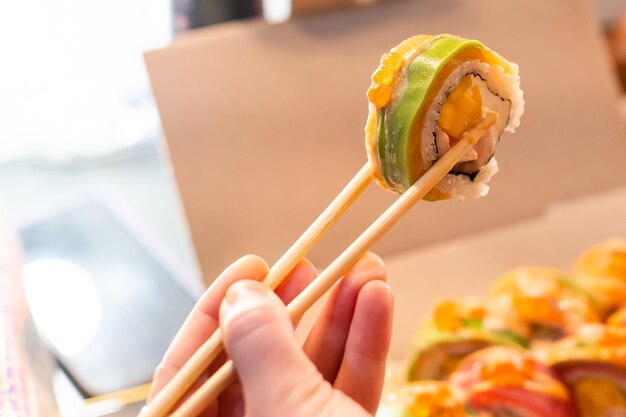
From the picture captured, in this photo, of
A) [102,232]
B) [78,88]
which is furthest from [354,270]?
[78,88]

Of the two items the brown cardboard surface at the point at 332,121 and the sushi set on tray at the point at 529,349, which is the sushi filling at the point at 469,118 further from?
the brown cardboard surface at the point at 332,121

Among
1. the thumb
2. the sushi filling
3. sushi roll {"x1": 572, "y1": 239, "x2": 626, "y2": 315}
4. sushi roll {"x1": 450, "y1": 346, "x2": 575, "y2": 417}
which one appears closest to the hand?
the thumb

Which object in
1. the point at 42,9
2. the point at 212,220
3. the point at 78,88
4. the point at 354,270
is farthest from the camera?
the point at 78,88

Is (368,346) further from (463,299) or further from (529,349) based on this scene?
(463,299)

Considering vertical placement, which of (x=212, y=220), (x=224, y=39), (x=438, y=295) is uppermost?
(x=224, y=39)

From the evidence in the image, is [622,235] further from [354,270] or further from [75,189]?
[75,189]

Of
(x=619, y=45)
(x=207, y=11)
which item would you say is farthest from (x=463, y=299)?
(x=619, y=45)
